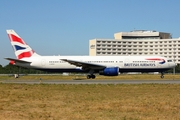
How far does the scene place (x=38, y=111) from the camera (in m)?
14.0

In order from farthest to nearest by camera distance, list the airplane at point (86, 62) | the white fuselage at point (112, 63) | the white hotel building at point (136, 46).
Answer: the white hotel building at point (136, 46)
the white fuselage at point (112, 63)
the airplane at point (86, 62)

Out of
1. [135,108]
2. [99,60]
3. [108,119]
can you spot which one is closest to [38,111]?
[108,119]

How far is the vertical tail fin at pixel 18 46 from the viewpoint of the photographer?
52.7m

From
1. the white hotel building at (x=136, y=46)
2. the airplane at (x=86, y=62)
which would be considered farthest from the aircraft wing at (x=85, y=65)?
the white hotel building at (x=136, y=46)

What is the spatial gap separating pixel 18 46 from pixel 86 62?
41.9ft

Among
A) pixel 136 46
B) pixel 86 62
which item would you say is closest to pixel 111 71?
pixel 86 62

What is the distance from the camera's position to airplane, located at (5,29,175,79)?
164 ft

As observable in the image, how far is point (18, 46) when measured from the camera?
52719 mm

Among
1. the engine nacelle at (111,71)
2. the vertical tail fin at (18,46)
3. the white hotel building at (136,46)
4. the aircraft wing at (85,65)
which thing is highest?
the white hotel building at (136,46)

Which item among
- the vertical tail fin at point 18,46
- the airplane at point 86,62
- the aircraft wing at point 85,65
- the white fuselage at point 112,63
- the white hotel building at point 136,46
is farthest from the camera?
the white hotel building at point 136,46

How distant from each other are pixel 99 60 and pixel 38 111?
37478mm

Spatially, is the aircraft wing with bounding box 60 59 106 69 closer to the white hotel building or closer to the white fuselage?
the white fuselage

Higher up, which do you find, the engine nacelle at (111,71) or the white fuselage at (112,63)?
the white fuselage at (112,63)

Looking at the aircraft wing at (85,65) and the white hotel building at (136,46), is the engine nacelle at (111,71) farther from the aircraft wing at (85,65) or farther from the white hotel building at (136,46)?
the white hotel building at (136,46)
